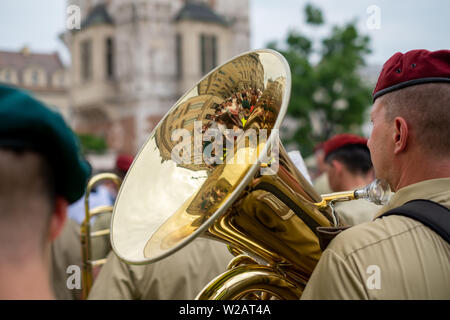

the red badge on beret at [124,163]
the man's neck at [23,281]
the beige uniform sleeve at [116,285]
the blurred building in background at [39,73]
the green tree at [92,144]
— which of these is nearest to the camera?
the man's neck at [23,281]

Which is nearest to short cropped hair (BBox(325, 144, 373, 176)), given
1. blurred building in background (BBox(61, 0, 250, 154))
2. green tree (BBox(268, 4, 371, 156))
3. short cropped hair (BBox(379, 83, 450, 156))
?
short cropped hair (BBox(379, 83, 450, 156))

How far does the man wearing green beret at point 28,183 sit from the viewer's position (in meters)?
0.82

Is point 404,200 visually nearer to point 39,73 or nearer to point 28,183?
point 28,183

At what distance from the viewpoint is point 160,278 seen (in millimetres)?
2377

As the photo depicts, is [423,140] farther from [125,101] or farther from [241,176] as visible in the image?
[125,101]

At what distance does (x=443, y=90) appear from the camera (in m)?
1.36

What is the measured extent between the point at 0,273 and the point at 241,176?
71cm

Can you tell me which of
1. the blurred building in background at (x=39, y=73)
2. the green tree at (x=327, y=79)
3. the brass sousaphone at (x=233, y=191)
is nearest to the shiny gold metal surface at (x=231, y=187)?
the brass sousaphone at (x=233, y=191)

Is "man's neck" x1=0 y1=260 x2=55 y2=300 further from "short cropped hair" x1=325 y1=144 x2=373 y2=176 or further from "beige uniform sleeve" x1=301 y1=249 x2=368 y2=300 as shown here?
"short cropped hair" x1=325 y1=144 x2=373 y2=176

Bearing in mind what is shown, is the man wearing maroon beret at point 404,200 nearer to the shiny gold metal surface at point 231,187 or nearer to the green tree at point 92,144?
the shiny gold metal surface at point 231,187

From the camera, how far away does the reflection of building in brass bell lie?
148 centimetres

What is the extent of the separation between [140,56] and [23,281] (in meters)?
26.2

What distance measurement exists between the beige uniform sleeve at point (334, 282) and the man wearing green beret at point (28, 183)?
0.65 meters
